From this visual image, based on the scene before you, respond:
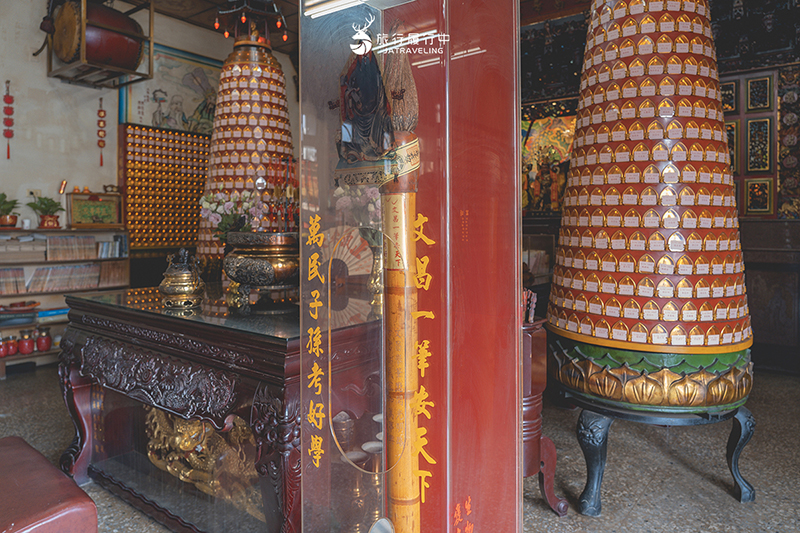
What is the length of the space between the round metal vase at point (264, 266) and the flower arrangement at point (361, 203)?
1068 millimetres

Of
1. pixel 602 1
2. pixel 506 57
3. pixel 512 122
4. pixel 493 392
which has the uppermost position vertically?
pixel 602 1

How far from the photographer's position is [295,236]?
6.49 feet

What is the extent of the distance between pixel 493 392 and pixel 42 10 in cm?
585

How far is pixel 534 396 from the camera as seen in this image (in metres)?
1.84

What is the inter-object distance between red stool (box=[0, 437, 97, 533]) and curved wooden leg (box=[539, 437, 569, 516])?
1.49 m

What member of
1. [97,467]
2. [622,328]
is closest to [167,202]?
[97,467]

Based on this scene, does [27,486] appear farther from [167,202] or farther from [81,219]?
[167,202]

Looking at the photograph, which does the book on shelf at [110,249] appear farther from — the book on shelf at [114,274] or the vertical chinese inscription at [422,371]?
the vertical chinese inscription at [422,371]

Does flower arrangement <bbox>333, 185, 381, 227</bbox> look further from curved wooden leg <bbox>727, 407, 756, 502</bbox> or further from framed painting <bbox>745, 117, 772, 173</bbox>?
framed painting <bbox>745, 117, 772, 173</bbox>

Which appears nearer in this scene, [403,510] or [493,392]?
[403,510]

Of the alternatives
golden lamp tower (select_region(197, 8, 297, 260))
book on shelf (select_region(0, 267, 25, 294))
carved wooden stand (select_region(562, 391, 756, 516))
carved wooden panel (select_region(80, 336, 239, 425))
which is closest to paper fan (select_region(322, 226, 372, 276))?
carved wooden panel (select_region(80, 336, 239, 425))

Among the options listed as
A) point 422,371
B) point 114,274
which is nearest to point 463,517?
point 422,371

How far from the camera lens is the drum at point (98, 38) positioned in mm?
4383

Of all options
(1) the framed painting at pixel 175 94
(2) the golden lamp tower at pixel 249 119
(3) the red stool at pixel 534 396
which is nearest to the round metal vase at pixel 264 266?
(3) the red stool at pixel 534 396
